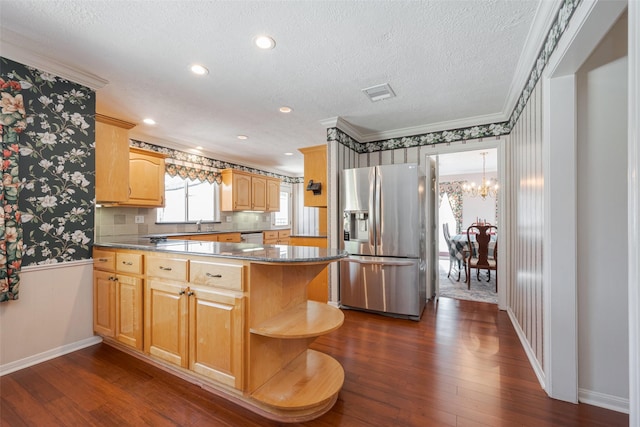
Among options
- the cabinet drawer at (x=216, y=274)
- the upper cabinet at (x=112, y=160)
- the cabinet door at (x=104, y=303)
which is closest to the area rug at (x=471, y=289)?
the cabinet drawer at (x=216, y=274)

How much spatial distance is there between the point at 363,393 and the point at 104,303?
235cm

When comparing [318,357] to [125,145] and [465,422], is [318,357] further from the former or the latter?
[125,145]

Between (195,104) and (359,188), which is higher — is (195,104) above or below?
above

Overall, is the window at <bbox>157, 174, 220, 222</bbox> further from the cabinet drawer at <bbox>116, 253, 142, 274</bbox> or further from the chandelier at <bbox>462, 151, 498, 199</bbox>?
the chandelier at <bbox>462, 151, 498, 199</bbox>

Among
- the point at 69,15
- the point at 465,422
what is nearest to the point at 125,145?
the point at 69,15

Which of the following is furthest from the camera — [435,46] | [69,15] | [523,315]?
[523,315]

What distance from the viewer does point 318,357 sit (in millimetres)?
2102

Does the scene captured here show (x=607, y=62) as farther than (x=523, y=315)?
No

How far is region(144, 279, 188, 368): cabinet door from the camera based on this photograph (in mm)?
1939

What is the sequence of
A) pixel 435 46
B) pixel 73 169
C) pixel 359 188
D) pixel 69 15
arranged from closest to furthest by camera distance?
pixel 69 15, pixel 435 46, pixel 73 169, pixel 359 188

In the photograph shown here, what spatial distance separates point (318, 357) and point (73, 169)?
8.60 feet

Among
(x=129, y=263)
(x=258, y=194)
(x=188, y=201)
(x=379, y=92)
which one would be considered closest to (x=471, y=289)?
(x=379, y=92)

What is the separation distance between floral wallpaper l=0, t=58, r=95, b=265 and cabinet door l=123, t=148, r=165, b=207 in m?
1.18

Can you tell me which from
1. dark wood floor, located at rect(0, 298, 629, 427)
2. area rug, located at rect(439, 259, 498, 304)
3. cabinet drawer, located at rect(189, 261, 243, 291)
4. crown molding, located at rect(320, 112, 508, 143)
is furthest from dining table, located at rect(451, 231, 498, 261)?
cabinet drawer, located at rect(189, 261, 243, 291)
